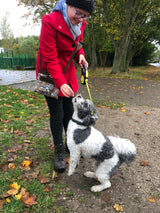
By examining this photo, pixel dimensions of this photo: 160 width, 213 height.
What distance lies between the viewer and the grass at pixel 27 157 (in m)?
1.83

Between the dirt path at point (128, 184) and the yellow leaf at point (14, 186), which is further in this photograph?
the yellow leaf at point (14, 186)

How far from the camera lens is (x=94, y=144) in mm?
1833

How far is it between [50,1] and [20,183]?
13.8m

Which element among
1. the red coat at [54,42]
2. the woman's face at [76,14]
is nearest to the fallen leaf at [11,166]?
the red coat at [54,42]

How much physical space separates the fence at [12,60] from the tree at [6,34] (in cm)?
737

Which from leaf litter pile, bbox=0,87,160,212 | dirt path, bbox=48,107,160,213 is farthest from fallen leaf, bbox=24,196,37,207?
dirt path, bbox=48,107,160,213

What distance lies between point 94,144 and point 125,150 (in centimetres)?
36

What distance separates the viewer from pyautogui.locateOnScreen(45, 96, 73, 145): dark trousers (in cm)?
212

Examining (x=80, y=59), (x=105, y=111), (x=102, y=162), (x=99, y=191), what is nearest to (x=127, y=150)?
(x=102, y=162)

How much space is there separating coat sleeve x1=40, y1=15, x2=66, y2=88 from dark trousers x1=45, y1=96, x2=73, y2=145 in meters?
0.36

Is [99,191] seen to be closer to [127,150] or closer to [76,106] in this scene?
[127,150]

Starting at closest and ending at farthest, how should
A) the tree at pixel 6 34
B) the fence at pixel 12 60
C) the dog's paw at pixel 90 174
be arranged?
the dog's paw at pixel 90 174
the fence at pixel 12 60
the tree at pixel 6 34

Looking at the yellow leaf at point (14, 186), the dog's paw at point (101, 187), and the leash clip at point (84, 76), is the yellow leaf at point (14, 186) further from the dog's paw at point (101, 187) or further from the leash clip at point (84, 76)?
the leash clip at point (84, 76)

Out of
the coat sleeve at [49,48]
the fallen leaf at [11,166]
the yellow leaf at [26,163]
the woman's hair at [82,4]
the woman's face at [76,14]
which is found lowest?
the fallen leaf at [11,166]
